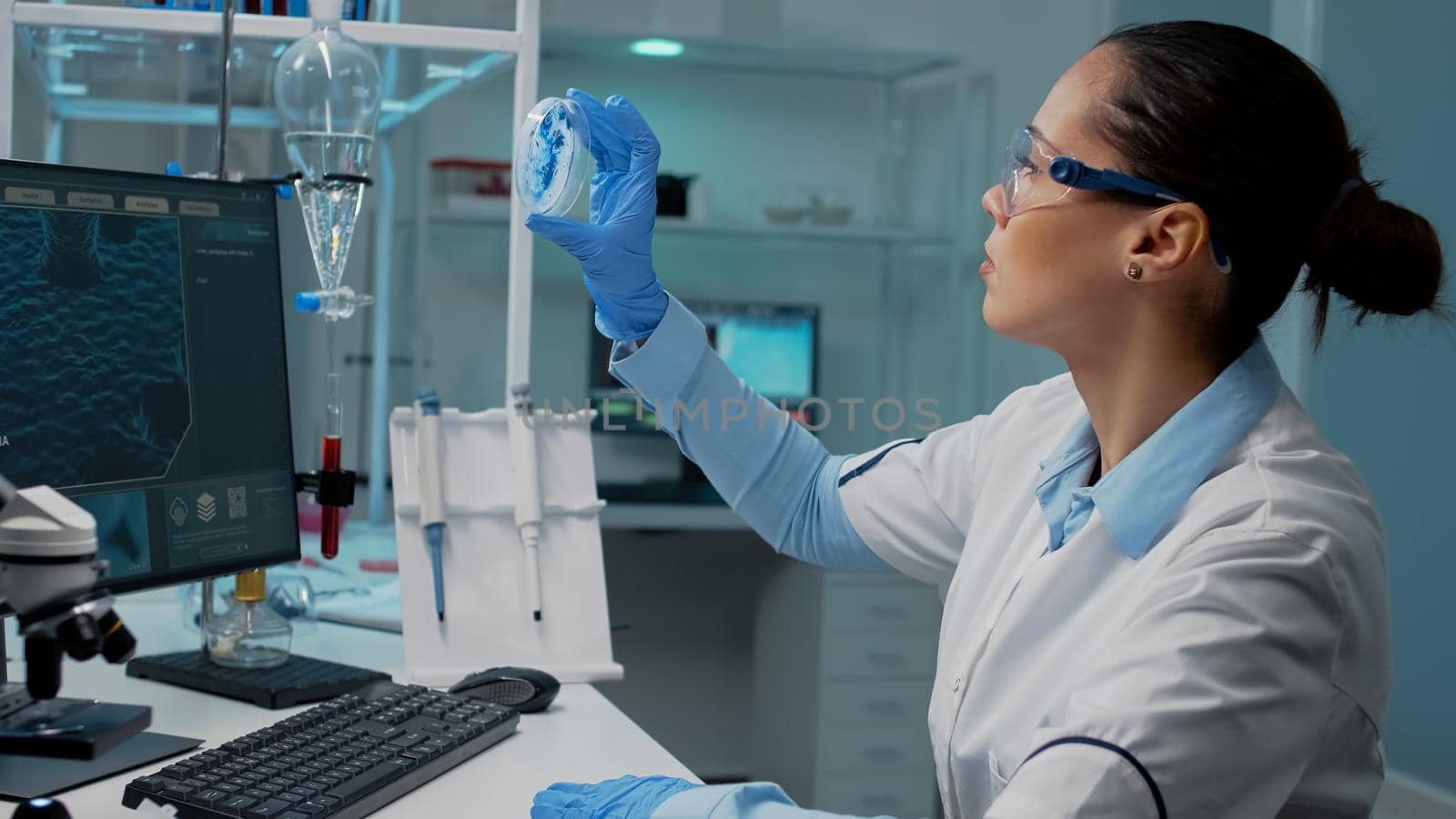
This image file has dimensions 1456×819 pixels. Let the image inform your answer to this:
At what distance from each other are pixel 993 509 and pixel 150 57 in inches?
47.4

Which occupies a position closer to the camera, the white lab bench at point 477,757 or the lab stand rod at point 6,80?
the white lab bench at point 477,757

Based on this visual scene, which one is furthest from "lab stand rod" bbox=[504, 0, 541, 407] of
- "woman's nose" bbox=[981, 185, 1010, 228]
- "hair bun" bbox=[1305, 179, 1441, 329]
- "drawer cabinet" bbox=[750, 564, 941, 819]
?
"drawer cabinet" bbox=[750, 564, 941, 819]

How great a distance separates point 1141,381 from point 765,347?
101 inches

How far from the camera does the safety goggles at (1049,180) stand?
941mm

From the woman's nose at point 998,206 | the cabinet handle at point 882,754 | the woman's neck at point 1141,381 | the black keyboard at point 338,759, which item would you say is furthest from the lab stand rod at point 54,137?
the cabinet handle at point 882,754

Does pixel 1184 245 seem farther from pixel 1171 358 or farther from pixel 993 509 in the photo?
pixel 993 509

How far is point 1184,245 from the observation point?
93cm

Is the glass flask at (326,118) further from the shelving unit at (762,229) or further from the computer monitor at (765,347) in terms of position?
the computer monitor at (765,347)

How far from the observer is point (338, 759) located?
90 centimetres

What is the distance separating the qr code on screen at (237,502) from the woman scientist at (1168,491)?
348 mm

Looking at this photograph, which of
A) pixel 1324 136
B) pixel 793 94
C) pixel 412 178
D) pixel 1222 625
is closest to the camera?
pixel 1222 625

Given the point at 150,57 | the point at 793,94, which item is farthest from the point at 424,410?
the point at 793,94

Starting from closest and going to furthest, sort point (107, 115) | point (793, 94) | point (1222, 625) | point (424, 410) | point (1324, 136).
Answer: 1. point (1222, 625)
2. point (1324, 136)
3. point (424, 410)
4. point (107, 115)
5. point (793, 94)

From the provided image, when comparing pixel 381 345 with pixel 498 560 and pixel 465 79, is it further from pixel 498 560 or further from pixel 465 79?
pixel 498 560
